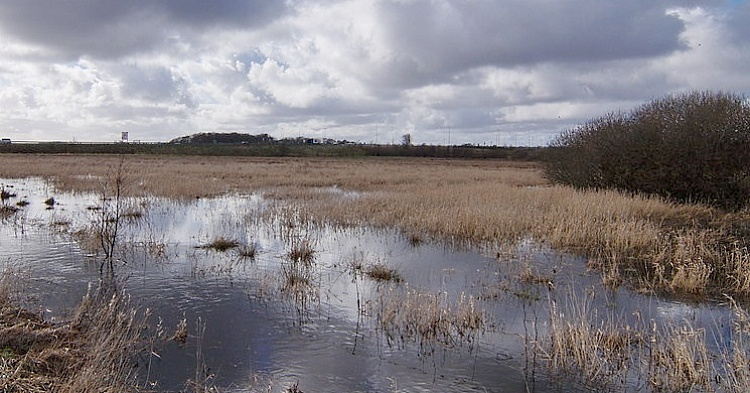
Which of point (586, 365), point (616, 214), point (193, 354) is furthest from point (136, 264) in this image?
point (616, 214)

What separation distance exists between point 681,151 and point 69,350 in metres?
21.6

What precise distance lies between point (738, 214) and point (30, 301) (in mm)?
20167

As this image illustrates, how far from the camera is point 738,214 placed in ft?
58.2

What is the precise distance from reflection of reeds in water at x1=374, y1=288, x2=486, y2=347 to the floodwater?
4cm

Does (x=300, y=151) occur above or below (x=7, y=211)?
above

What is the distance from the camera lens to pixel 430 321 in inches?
313

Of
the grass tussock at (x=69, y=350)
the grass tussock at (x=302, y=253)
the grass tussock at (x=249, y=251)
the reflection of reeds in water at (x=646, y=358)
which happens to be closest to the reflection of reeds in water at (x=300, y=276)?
the grass tussock at (x=302, y=253)

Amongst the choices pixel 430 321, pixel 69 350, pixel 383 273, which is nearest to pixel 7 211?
pixel 383 273

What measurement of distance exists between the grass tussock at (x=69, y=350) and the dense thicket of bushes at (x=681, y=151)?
20.5m

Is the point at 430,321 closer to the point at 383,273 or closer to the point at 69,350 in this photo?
the point at 383,273

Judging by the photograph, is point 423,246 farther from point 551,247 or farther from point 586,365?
point 586,365

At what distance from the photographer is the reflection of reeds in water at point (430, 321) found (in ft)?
25.3

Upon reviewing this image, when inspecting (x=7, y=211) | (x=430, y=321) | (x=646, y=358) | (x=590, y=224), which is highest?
(x=590, y=224)

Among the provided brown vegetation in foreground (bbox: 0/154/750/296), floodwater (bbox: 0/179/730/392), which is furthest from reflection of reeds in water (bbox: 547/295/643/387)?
brown vegetation in foreground (bbox: 0/154/750/296)
